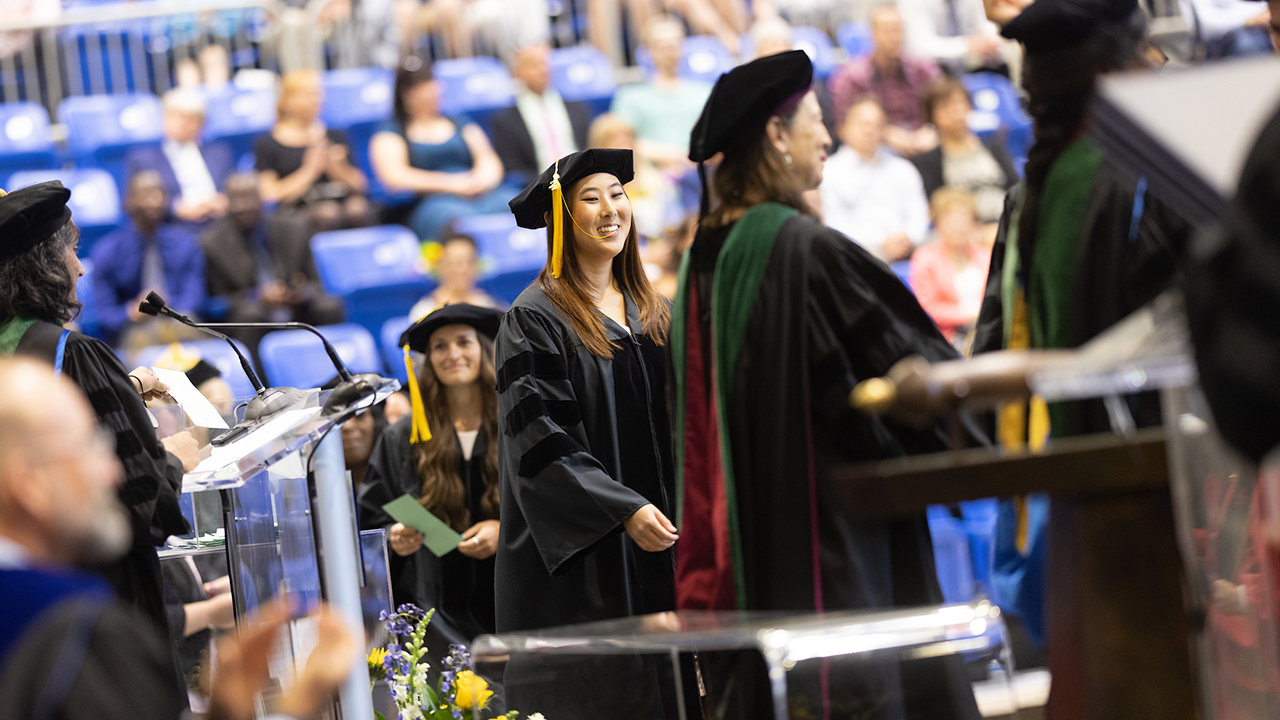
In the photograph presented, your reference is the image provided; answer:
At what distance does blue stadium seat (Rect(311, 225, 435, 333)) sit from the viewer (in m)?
7.89

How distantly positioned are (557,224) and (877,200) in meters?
4.69

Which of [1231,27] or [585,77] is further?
[585,77]

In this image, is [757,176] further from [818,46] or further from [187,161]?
[818,46]

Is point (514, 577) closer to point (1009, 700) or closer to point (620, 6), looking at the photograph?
point (1009, 700)

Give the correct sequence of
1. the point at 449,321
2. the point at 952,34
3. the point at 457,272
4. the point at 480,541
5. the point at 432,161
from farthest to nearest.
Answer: the point at 952,34 → the point at 432,161 → the point at 457,272 → the point at 449,321 → the point at 480,541

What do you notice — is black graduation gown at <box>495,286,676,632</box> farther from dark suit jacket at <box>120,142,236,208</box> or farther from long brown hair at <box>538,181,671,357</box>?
dark suit jacket at <box>120,142,236,208</box>

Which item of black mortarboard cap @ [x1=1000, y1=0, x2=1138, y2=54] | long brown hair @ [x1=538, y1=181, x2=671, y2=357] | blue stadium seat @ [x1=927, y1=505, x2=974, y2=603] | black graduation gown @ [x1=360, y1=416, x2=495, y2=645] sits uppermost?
black mortarboard cap @ [x1=1000, y1=0, x2=1138, y2=54]

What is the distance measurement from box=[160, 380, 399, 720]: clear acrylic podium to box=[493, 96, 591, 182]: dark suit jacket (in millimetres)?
5210

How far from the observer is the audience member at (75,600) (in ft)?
5.03

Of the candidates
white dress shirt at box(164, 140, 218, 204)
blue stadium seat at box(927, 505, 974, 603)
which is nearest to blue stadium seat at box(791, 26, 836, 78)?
white dress shirt at box(164, 140, 218, 204)

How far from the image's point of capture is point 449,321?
4.68 m

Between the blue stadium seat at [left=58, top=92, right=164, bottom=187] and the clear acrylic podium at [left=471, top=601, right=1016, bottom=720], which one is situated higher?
the blue stadium seat at [left=58, top=92, right=164, bottom=187]

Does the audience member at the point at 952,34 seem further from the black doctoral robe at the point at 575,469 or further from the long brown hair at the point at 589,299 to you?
the black doctoral robe at the point at 575,469

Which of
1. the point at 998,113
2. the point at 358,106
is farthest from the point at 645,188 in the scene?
the point at 998,113
